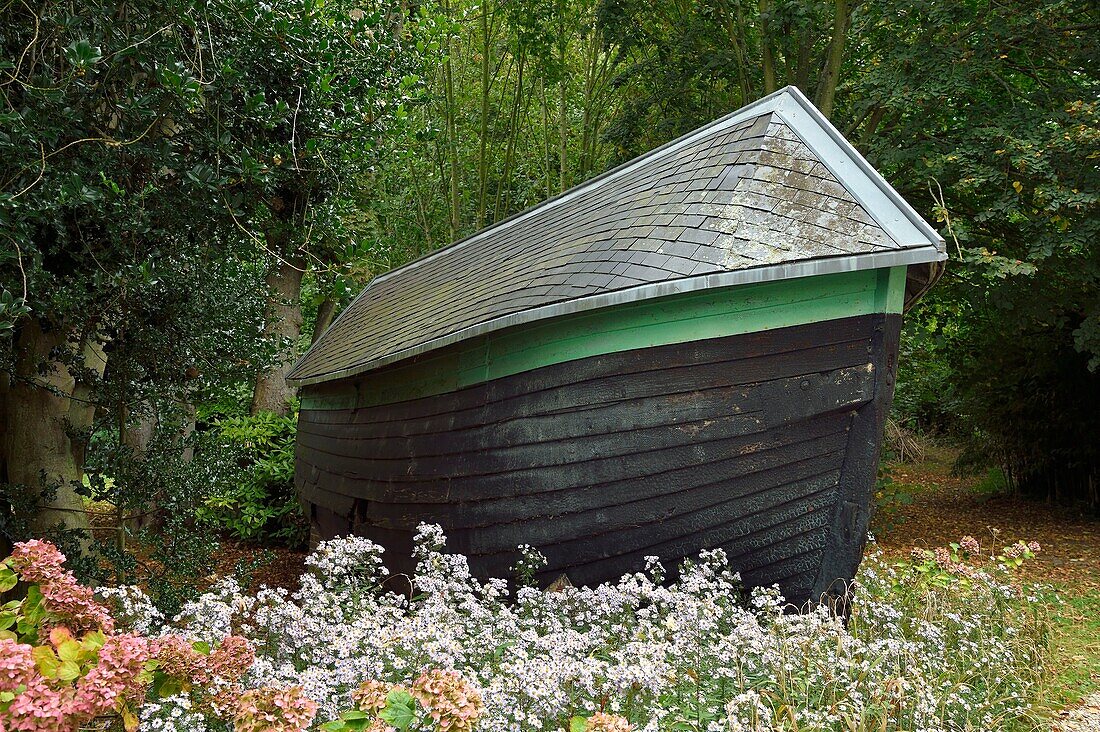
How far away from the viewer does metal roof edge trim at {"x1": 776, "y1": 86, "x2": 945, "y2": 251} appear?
3.52 m

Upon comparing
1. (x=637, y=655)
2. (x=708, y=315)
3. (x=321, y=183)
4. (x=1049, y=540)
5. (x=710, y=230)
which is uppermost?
(x=321, y=183)

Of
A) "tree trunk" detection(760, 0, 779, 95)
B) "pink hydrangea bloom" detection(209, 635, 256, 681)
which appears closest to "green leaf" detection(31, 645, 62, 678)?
"pink hydrangea bloom" detection(209, 635, 256, 681)

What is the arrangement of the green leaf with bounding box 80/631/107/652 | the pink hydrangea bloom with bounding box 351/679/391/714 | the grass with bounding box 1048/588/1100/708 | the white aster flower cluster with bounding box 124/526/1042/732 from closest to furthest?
the pink hydrangea bloom with bounding box 351/679/391/714, the green leaf with bounding box 80/631/107/652, the white aster flower cluster with bounding box 124/526/1042/732, the grass with bounding box 1048/588/1100/708

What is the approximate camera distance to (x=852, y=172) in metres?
3.83

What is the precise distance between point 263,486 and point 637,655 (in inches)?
298

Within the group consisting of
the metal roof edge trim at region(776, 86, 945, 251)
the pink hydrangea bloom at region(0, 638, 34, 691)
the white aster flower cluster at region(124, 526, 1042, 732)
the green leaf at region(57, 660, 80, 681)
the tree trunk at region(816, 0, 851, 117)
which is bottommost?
the white aster flower cluster at region(124, 526, 1042, 732)

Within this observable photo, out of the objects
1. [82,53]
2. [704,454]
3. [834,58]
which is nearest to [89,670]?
[82,53]

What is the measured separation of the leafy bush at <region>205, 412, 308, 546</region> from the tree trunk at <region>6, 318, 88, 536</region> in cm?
412

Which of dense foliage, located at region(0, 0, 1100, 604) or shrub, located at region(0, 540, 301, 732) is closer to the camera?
shrub, located at region(0, 540, 301, 732)

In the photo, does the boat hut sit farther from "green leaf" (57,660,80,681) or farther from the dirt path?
the dirt path

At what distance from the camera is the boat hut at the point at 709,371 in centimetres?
364

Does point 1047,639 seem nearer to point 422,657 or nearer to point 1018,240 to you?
point 422,657

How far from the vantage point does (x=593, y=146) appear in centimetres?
1308

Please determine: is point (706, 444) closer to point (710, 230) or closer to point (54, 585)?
point (710, 230)
